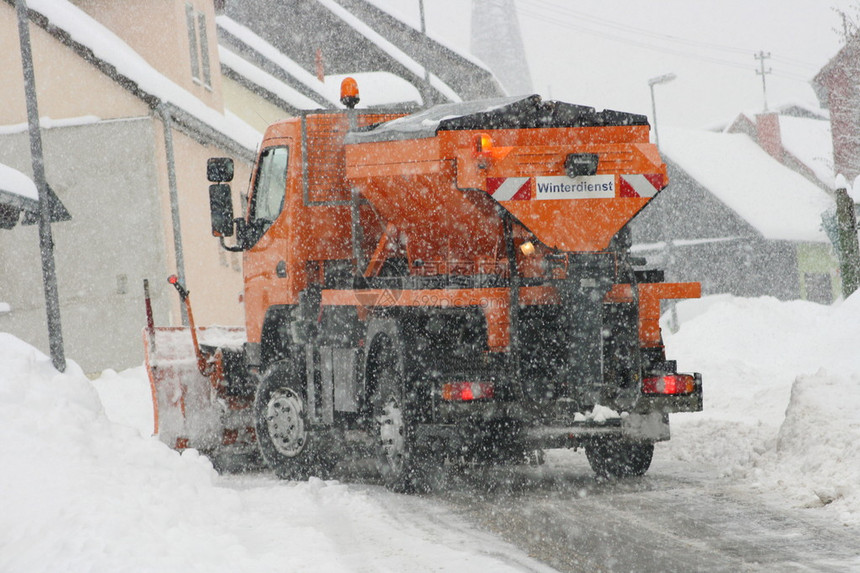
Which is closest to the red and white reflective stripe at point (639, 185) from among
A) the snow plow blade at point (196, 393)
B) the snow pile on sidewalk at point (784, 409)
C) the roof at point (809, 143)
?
the snow pile on sidewalk at point (784, 409)

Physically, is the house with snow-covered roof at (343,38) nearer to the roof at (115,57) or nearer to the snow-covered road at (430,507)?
the roof at (115,57)

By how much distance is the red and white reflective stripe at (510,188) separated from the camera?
7.78 meters

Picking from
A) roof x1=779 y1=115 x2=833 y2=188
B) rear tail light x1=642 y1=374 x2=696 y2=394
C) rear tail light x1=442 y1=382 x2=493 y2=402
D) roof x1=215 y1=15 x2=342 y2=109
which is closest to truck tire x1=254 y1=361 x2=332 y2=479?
rear tail light x1=442 y1=382 x2=493 y2=402

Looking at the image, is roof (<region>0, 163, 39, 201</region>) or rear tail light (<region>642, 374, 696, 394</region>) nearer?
rear tail light (<region>642, 374, 696, 394</region>)

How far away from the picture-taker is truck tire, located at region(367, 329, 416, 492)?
26.5ft

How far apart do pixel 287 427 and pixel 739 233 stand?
38906 mm

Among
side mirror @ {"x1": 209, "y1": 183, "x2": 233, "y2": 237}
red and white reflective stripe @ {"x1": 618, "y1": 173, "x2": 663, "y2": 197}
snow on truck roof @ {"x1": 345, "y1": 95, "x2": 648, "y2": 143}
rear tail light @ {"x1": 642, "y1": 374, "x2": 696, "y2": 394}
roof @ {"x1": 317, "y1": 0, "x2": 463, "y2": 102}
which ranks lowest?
rear tail light @ {"x1": 642, "y1": 374, "x2": 696, "y2": 394}

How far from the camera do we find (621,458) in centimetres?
873

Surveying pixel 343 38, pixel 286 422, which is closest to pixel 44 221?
pixel 286 422

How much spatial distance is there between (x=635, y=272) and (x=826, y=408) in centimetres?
175

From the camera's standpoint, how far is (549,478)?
895 cm

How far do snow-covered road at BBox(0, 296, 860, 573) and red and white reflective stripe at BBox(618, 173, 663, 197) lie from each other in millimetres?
1978

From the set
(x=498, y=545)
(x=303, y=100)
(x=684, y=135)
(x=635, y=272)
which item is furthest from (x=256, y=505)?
(x=684, y=135)

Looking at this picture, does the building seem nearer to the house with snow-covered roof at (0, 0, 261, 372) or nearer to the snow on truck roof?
the house with snow-covered roof at (0, 0, 261, 372)
